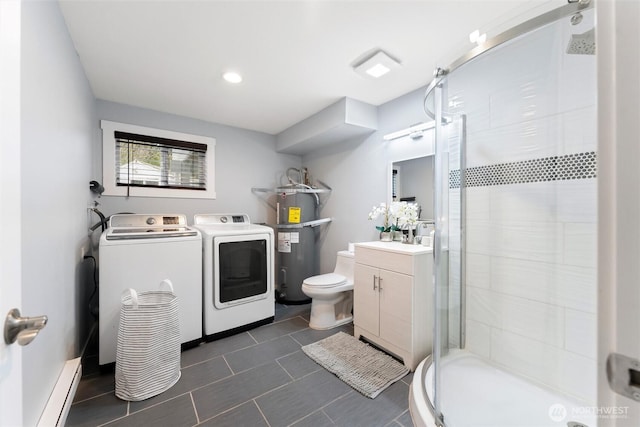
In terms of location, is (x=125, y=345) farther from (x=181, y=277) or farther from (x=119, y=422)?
(x=181, y=277)

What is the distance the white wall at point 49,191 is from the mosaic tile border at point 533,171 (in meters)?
2.21

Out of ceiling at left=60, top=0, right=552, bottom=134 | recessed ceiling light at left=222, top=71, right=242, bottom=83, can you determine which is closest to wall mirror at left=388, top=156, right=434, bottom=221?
ceiling at left=60, top=0, right=552, bottom=134

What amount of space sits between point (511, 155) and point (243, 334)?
256 cm

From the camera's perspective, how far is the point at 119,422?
4.50 feet

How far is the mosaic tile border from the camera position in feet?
4.06

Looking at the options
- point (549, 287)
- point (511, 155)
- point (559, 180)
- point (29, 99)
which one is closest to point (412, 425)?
point (549, 287)

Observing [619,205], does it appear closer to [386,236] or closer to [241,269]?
[386,236]

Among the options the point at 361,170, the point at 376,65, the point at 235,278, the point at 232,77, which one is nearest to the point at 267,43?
the point at 232,77

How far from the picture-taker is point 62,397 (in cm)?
133

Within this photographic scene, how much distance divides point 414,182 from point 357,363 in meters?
1.66

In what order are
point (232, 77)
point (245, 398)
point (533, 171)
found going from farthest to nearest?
point (232, 77), point (245, 398), point (533, 171)

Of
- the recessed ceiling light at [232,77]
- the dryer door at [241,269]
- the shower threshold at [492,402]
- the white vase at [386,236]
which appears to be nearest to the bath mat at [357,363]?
the shower threshold at [492,402]

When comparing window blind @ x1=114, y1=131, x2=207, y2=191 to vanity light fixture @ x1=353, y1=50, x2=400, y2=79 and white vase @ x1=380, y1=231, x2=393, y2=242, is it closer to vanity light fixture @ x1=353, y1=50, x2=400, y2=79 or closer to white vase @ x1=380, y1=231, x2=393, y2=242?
vanity light fixture @ x1=353, y1=50, x2=400, y2=79

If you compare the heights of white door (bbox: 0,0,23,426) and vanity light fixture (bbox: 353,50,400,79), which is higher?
vanity light fixture (bbox: 353,50,400,79)
